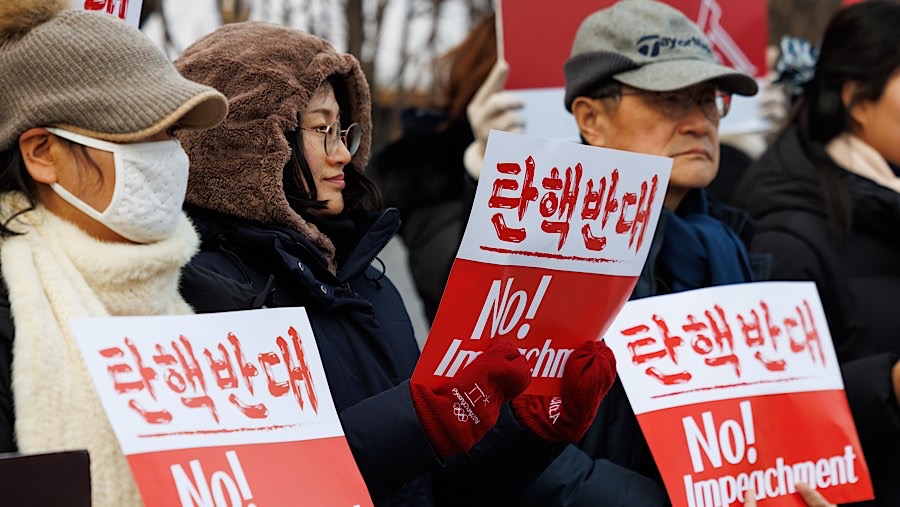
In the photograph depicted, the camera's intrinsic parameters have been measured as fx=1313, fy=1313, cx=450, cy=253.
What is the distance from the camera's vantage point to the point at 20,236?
2.21 m

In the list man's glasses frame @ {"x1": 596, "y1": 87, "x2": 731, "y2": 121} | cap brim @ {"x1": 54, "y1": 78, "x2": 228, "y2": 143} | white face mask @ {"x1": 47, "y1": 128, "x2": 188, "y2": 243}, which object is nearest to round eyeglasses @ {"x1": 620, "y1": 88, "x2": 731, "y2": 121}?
man's glasses frame @ {"x1": 596, "y1": 87, "x2": 731, "y2": 121}

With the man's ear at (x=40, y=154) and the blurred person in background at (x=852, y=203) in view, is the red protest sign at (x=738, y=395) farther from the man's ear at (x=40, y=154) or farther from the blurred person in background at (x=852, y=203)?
the man's ear at (x=40, y=154)

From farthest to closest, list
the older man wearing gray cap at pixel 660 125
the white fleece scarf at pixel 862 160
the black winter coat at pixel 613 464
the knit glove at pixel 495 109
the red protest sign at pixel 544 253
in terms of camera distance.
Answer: the knit glove at pixel 495 109 → the white fleece scarf at pixel 862 160 → the older man wearing gray cap at pixel 660 125 → the black winter coat at pixel 613 464 → the red protest sign at pixel 544 253

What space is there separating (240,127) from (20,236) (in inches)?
25.7

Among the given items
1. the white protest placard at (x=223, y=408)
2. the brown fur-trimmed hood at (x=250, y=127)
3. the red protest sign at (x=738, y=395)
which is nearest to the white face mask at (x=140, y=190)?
the white protest placard at (x=223, y=408)

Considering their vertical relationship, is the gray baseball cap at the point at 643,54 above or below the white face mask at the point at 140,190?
below

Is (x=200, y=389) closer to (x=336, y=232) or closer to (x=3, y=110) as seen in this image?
(x=3, y=110)

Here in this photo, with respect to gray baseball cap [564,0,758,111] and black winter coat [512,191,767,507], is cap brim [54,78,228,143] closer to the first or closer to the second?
black winter coat [512,191,767,507]

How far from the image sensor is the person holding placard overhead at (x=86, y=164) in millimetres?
2201

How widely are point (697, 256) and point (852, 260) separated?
2.32ft

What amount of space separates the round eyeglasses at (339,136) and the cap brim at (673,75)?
2.82 ft

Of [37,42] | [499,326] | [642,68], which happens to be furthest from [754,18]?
[37,42]

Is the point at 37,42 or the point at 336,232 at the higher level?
the point at 37,42

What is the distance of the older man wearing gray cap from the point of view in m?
3.14
